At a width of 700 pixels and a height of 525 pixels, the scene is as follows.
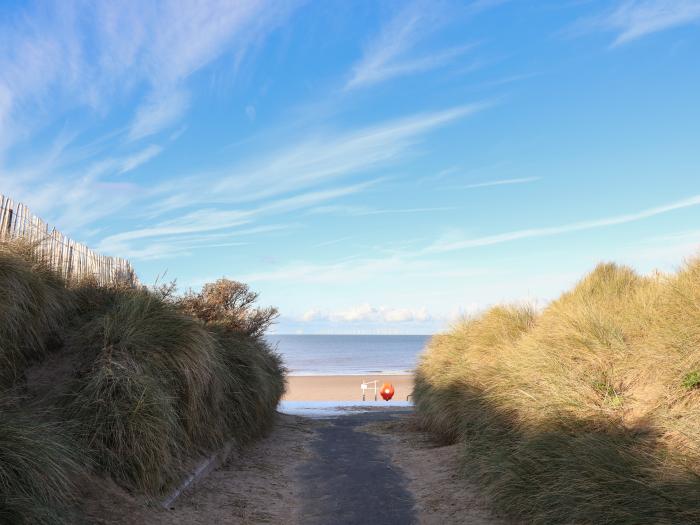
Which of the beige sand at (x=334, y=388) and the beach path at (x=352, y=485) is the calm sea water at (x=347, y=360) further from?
the beach path at (x=352, y=485)

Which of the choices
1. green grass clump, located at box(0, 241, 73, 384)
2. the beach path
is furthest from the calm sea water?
green grass clump, located at box(0, 241, 73, 384)

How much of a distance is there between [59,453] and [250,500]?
248 centimetres

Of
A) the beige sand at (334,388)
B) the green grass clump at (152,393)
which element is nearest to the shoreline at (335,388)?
the beige sand at (334,388)

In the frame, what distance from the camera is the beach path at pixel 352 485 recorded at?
597 cm

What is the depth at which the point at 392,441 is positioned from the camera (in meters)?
10.7

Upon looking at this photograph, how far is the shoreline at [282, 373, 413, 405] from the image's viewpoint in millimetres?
30453

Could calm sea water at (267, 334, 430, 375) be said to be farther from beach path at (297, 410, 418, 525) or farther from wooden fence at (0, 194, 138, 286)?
wooden fence at (0, 194, 138, 286)

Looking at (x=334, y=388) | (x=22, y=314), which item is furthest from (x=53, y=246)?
(x=334, y=388)

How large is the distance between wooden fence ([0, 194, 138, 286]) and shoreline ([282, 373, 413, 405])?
639 inches

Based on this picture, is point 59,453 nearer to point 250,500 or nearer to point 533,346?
point 250,500

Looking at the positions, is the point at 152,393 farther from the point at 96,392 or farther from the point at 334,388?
the point at 334,388

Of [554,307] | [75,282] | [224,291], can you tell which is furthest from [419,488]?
[224,291]

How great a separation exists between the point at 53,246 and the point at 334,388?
27525 millimetres

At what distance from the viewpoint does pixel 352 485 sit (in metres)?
7.16
